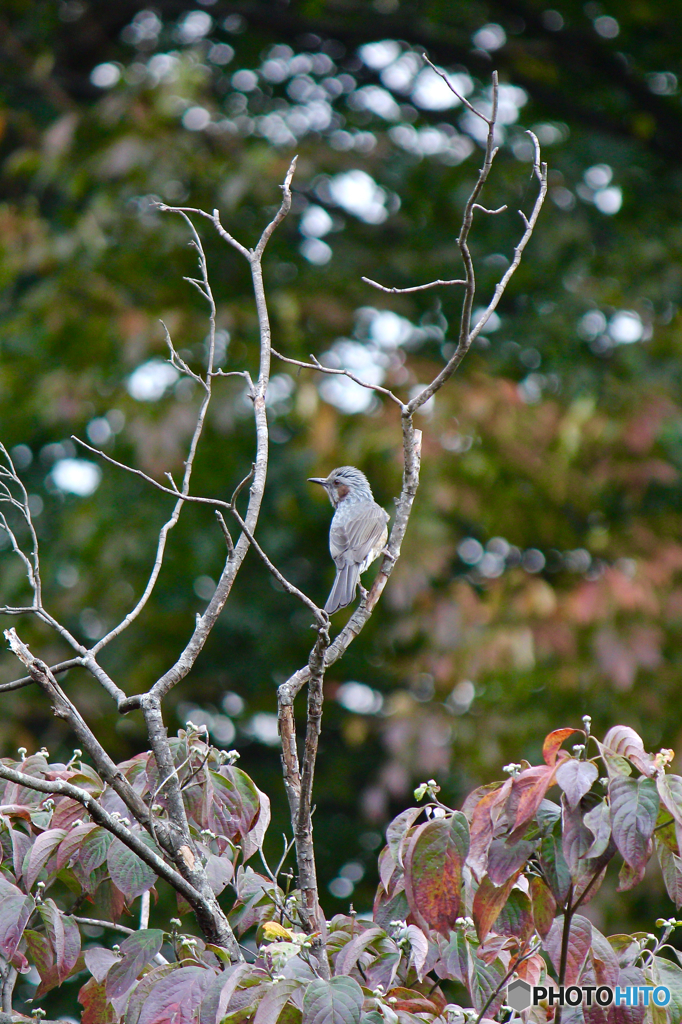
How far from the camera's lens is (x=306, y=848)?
2.14 m

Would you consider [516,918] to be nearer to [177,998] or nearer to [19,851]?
[177,998]

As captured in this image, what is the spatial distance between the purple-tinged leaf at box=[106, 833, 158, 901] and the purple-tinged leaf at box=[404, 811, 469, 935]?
0.49 metres

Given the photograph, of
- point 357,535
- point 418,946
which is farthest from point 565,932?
point 357,535

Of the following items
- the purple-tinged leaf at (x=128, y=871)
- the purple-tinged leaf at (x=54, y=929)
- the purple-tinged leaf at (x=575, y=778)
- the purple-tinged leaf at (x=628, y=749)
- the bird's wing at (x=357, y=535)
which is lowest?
the bird's wing at (x=357, y=535)

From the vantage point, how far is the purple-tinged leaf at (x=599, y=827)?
1.71m

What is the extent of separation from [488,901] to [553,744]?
0.32 meters

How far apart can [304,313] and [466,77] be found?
2.54 metres

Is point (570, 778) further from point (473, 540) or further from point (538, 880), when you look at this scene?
point (473, 540)

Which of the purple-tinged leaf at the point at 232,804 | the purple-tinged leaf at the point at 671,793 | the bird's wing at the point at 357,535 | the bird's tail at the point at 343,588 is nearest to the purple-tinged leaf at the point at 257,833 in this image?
the purple-tinged leaf at the point at 232,804

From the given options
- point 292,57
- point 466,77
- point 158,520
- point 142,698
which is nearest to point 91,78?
point 292,57

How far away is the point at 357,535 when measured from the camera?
473 cm

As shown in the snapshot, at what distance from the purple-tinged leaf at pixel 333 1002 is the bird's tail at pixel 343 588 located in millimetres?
2226

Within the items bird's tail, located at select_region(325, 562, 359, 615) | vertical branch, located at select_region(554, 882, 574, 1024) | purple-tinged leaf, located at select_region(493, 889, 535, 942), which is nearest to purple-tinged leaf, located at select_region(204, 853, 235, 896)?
purple-tinged leaf, located at select_region(493, 889, 535, 942)

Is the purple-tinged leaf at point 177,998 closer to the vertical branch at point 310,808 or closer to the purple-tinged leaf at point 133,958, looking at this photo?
the purple-tinged leaf at point 133,958
